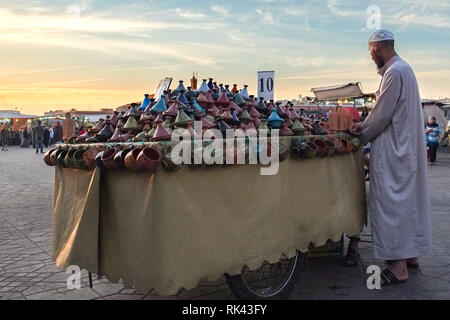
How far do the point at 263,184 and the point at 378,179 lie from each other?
1.21m

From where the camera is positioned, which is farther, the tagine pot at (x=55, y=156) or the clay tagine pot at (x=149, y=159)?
the tagine pot at (x=55, y=156)

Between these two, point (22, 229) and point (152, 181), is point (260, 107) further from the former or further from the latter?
point (22, 229)

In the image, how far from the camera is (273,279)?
359cm

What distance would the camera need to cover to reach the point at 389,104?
145 inches

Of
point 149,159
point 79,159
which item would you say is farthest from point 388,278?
point 79,159

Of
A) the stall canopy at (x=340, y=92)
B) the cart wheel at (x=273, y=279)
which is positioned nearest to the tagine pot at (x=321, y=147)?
the cart wheel at (x=273, y=279)

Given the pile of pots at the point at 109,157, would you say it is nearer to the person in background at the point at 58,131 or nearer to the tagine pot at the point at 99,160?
the tagine pot at the point at 99,160

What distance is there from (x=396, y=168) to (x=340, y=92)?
14838mm

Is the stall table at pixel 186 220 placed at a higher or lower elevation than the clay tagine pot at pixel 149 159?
lower

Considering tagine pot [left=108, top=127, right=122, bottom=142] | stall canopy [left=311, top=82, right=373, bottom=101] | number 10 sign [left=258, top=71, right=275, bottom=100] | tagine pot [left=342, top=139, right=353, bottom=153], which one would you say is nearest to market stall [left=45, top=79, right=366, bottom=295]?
tagine pot [left=342, top=139, right=353, bottom=153]

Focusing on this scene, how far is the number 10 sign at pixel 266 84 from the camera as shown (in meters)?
6.77

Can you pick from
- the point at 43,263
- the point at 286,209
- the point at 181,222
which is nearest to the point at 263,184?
the point at 286,209

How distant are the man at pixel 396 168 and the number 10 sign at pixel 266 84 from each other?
2.99 m

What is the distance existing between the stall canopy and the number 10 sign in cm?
1130
